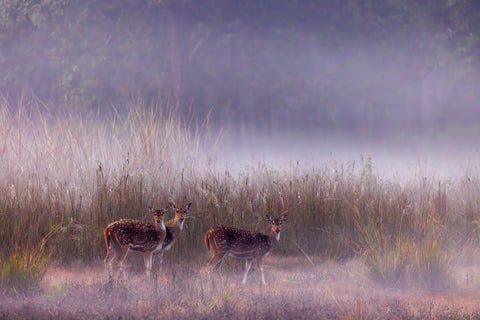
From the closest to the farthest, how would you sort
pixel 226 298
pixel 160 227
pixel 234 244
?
pixel 160 227
pixel 226 298
pixel 234 244

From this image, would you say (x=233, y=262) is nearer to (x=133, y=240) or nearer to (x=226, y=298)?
(x=226, y=298)

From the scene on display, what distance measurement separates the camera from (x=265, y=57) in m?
19.9

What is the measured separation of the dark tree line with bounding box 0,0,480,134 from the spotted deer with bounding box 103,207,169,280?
14891 millimetres

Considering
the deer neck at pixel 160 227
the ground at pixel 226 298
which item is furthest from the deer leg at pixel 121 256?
the deer neck at pixel 160 227

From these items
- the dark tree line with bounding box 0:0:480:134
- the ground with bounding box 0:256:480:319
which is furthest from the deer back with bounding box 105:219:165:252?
the dark tree line with bounding box 0:0:480:134

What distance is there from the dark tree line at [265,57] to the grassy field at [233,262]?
12.1m

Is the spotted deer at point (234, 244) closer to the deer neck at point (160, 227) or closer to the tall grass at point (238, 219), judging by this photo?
the deer neck at point (160, 227)

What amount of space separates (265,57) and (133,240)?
1634 centimetres

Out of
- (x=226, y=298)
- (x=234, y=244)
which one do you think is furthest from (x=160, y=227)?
(x=226, y=298)

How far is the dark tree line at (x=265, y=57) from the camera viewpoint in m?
19.2

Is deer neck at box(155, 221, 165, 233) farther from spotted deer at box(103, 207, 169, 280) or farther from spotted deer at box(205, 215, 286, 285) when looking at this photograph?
spotted deer at box(205, 215, 286, 285)

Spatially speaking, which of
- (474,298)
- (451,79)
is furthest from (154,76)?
(474,298)

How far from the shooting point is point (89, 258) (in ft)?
17.3

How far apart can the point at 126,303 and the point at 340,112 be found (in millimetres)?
17315
